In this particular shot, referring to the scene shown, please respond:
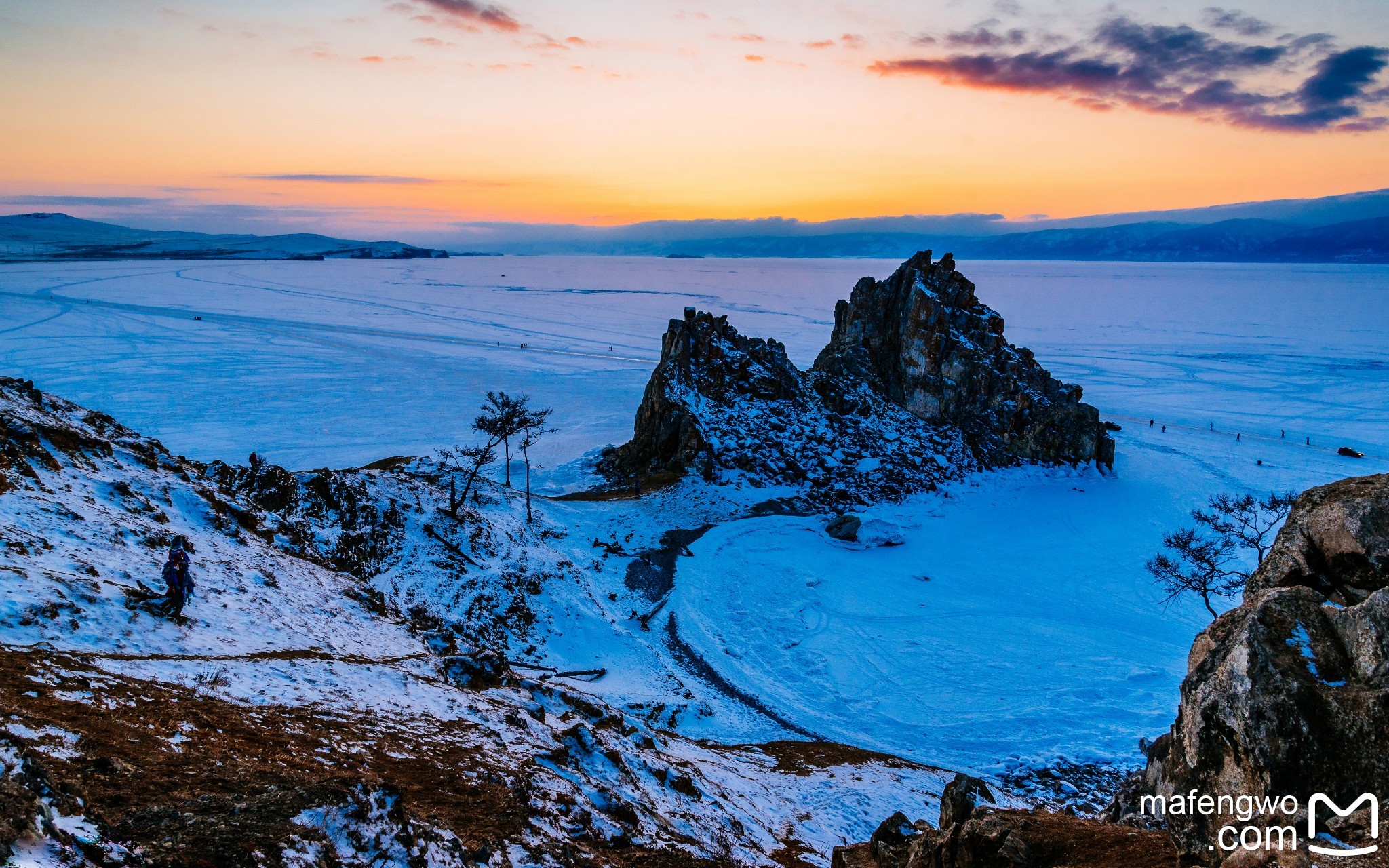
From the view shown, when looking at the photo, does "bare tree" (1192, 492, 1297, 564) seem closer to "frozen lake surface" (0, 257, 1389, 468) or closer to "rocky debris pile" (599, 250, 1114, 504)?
"rocky debris pile" (599, 250, 1114, 504)

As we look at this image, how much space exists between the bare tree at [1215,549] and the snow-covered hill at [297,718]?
13.1 meters

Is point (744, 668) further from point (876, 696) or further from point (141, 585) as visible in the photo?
point (141, 585)

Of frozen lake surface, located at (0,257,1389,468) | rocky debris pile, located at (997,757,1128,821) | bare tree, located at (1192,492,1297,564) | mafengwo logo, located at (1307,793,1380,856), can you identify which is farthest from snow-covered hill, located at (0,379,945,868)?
frozen lake surface, located at (0,257,1389,468)

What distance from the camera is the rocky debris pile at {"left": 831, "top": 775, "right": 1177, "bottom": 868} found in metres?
10.3


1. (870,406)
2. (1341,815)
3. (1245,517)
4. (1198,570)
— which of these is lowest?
(1198,570)

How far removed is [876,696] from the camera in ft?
86.2

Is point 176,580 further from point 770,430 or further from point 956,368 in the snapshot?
point 956,368

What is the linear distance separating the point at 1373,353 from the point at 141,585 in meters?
133

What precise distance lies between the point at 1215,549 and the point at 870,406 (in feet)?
79.2

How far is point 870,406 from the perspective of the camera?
54812 millimetres

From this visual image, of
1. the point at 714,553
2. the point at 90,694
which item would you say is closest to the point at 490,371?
the point at 714,553

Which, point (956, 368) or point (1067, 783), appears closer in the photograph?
point (1067, 783)

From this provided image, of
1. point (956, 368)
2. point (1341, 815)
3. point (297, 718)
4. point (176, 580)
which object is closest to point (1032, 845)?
point (1341, 815)

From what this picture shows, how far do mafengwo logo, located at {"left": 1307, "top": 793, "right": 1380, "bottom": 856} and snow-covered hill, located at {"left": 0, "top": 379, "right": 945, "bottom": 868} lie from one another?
984 centimetres
